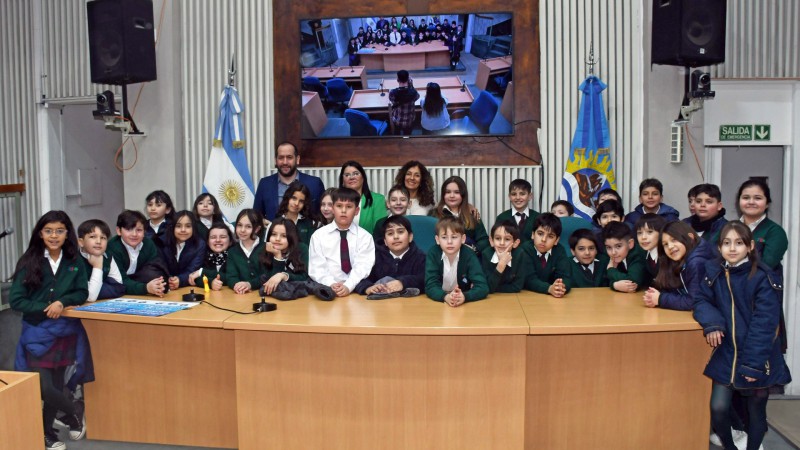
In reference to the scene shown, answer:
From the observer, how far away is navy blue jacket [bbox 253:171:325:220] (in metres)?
5.33

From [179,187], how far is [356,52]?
6.40 ft

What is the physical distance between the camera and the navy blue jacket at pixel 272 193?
5328mm

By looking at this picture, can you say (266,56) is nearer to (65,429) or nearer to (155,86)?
(155,86)

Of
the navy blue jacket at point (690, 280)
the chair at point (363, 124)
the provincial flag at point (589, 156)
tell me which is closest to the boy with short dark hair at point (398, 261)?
the navy blue jacket at point (690, 280)

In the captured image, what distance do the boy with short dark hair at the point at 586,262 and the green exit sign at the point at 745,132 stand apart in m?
1.92

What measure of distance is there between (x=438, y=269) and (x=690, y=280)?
4.13ft

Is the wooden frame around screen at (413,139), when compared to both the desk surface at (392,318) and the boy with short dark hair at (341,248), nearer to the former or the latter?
the boy with short dark hair at (341,248)

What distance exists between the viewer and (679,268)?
3.55 metres

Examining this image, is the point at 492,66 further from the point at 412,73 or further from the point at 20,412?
the point at 20,412

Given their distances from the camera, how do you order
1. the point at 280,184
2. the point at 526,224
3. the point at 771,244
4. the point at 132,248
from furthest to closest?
the point at 280,184, the point at 526,224, the point at 132,248, the point at 771,244

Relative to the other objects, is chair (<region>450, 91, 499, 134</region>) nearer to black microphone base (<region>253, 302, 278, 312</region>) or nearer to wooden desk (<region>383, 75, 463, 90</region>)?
wooden desk (<region>383, 75, 463, 90</region>)

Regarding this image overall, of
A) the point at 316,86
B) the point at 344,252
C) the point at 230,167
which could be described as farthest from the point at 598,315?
the point at 230,167

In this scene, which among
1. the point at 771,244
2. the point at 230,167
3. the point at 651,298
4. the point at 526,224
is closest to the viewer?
the point at 651,298

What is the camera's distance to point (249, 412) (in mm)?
3408
